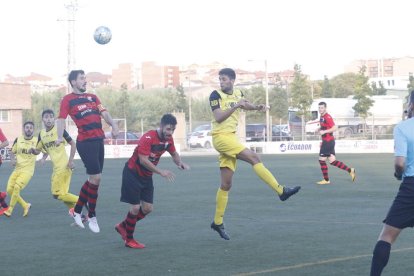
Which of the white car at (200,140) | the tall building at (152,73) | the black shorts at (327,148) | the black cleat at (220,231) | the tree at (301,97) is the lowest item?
the white car at (200,140)

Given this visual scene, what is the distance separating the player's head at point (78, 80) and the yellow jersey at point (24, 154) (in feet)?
10.4

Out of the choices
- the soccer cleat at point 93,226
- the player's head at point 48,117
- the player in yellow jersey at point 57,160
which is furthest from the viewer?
the player's head at point 48,117

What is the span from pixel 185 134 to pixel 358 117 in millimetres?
17714

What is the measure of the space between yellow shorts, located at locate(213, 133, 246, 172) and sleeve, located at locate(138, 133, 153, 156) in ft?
3.92

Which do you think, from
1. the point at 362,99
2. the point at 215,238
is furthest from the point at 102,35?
the point at 362,99

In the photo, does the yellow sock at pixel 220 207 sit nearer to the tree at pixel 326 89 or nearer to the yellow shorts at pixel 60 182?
the yellow shorts at pixel 60 182

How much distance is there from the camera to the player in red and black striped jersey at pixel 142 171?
30.7 feet

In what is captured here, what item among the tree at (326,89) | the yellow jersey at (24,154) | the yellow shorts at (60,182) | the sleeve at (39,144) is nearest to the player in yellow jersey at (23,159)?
the yellow jersey at (24,154)

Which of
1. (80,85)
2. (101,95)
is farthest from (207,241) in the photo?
(101,95)

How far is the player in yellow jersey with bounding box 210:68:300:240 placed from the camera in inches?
394

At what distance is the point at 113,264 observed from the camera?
27.7ft

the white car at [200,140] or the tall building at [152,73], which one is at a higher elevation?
the tall building at [152,73]

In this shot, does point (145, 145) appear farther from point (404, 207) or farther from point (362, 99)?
point (362, 99)

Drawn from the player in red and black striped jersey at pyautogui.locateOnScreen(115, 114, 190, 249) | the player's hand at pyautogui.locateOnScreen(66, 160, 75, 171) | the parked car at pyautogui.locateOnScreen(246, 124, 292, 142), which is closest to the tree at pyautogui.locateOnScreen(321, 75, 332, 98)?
the parked car at pyautogui.locateOnScreen(246, 124, 292, 142)
